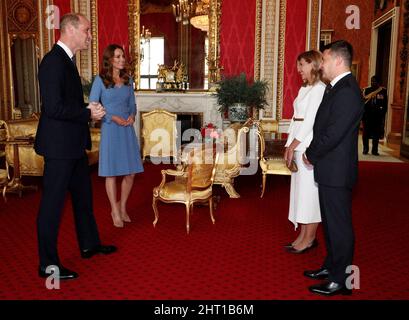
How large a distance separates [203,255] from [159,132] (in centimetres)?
500

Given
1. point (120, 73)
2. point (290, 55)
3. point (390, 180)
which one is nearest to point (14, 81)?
point (290, 55)

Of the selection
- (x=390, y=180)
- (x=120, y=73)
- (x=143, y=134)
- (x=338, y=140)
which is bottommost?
(x=390, y=180)

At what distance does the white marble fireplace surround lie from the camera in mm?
8727

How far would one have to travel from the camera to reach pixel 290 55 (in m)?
8.66

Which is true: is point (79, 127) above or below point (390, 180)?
above

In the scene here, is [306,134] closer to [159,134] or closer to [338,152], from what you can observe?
[338,152]

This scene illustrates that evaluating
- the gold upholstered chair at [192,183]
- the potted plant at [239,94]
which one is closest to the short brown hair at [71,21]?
the gold upholstered chair at [192,183]

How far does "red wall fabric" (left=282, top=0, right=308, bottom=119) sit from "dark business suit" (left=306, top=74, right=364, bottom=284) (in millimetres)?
5931

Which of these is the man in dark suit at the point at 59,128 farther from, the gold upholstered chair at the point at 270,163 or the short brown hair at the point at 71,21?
the gold upholstered chair at the point at 270,163

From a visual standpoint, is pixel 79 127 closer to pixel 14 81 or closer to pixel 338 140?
pixel 338 140

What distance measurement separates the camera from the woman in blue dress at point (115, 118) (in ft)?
13.5

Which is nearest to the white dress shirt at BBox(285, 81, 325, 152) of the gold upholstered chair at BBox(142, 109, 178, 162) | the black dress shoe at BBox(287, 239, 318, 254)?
the black dress shoe at BBox(287, 239, 318, 254)

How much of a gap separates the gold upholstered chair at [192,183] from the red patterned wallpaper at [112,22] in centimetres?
544
